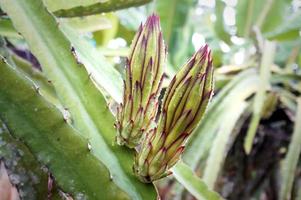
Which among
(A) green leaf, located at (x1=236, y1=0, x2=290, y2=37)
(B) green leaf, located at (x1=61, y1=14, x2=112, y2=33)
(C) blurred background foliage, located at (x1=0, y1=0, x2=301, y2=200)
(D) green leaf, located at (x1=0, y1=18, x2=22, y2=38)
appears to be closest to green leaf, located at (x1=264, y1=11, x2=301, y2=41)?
(C) blurred background foliage, located at (x1=0, y1=0, x2=301, y2=200)

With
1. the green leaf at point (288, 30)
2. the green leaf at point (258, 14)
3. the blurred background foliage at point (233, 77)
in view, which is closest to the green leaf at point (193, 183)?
the blurred background foliage at point (233, 77)

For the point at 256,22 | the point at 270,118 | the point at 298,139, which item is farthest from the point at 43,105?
the point at 256,22

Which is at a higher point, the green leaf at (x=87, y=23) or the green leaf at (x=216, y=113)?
the green leaf at (x=87, y=23)

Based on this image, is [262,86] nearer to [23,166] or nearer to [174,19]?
[174,19]

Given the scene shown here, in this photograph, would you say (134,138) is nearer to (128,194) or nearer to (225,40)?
(128,194)

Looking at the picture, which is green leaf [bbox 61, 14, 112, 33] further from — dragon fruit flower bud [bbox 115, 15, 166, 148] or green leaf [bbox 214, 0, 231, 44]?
green leaf [bbox 214, 0, 231, 44]

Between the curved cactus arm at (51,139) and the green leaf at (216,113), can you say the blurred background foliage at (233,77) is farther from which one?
the curved cactus arm at (51,139)
